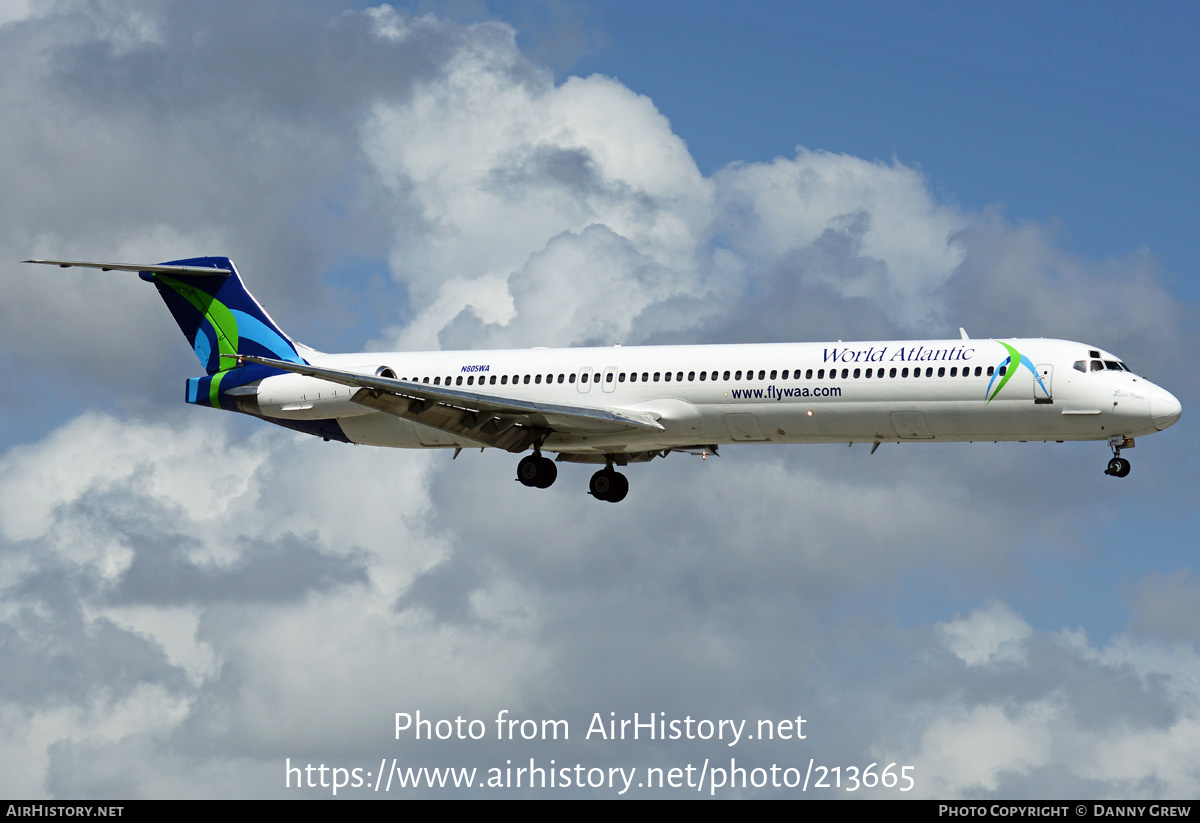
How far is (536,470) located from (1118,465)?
15970 mm

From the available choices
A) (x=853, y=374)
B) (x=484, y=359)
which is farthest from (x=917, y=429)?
(x=484, y=359)

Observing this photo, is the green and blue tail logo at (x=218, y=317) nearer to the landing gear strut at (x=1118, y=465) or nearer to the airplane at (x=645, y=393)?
the airplane at (x=645, y=393)

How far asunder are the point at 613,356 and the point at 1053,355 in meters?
12.1

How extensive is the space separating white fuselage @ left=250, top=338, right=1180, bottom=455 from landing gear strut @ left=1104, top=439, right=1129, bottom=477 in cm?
41

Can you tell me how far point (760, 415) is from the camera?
42.3 meters

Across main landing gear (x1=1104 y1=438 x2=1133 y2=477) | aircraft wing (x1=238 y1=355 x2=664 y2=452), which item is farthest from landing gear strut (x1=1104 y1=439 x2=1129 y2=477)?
aircraft wing (x1=238 y1=355 x2=664 y2=452)

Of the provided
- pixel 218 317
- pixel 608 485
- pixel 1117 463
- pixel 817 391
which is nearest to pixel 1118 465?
pixel 1117 463

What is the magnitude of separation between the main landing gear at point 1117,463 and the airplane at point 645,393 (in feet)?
Answer: 0.11

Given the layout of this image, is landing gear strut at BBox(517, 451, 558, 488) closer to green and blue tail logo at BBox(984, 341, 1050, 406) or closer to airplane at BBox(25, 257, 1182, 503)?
airplane at BBox(25, 257, 1182, 503)

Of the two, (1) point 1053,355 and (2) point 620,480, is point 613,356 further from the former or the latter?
(1) point 1053,355

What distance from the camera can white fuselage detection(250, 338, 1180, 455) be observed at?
40.0 m

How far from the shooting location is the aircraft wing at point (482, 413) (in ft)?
140

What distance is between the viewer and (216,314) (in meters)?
51.2

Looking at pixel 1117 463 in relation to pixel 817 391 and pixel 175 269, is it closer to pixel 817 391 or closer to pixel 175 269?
pixel 817 391
